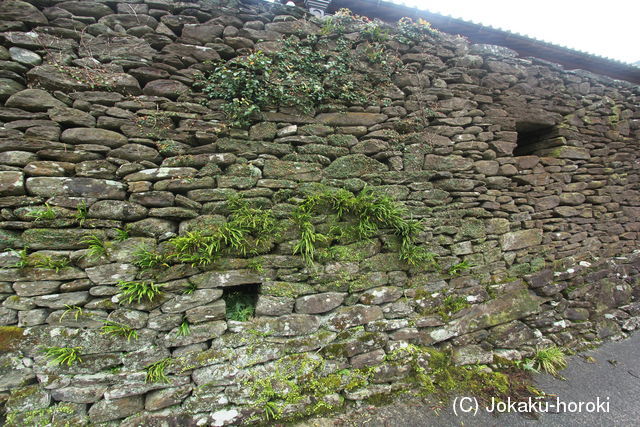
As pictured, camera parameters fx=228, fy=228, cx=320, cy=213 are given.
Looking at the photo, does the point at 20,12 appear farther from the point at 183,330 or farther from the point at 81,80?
the point at 183,330

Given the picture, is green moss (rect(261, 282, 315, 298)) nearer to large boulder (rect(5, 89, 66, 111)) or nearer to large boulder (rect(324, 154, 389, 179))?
large boulder (rect(324, 154, 389, 179))

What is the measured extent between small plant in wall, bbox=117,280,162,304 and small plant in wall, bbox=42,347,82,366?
614mm

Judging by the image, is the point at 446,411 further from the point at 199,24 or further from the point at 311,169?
the point at 199,24

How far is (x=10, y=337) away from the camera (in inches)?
81.1

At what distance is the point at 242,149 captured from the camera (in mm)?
2770

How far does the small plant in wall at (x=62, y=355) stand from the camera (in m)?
2.11

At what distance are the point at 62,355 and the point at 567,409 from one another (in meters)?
5.63

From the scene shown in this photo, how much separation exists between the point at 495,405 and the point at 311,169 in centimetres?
369

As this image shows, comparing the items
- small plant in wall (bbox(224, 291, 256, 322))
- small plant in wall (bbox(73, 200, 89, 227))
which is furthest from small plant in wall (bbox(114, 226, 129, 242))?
small plant in wall (bbox(224, 291, 256, 322))

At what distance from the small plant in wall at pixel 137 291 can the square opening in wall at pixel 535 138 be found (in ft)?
19.6

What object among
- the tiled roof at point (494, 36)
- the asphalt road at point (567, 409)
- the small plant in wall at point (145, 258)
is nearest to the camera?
the small plant in wall at point (145, 258)

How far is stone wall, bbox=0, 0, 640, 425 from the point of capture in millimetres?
2205

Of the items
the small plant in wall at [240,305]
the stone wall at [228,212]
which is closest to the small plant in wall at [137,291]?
the stone wall at [228,212]

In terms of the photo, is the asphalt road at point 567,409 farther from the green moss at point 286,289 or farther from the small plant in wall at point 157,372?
the small plant in wall at point 157,372
